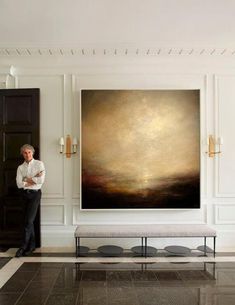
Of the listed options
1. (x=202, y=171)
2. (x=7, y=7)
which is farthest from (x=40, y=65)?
(x=202, y=171)

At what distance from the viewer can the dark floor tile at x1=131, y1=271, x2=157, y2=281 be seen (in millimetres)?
3607

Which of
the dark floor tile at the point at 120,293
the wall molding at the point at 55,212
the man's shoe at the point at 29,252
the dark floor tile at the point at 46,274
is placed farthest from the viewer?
the wall molding at the point at 55,212

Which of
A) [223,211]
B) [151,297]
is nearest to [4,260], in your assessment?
[151,297]

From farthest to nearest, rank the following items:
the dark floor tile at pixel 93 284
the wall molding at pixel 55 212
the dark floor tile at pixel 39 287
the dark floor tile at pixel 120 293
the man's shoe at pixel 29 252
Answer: the wall molding at pixel 55 212
the man's shoe at pixel 29 252
the dark floor tile at pixel 93 284
the dark floor tile at pixel 39 287
the dark floor tile at pixel 120 293

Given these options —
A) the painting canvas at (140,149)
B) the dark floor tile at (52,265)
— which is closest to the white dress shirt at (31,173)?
the painting canvas at (140,149)

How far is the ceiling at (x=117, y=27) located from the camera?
350 centimetres

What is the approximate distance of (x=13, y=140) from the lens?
491 centimetres

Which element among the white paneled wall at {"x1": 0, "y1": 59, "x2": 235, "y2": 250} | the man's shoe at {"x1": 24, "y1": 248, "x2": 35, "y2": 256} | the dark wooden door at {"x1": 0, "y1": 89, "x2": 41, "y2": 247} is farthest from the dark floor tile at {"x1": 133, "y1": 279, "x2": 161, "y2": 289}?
the dark wooden door at {"x1": 0, "y1": 89, "x2": 41, "y2": 247}

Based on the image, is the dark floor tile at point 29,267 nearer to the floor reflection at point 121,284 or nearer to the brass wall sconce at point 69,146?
the floor reflection at point 121,284

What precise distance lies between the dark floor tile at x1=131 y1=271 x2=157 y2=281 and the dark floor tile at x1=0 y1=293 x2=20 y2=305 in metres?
1.39

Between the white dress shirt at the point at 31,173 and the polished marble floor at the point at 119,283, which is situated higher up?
the white dress shirt at the point at 31,173

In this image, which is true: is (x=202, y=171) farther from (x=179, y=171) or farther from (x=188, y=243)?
(x=188, y=243)

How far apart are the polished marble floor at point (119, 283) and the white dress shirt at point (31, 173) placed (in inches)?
42.9

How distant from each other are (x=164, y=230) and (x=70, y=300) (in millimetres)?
1906
